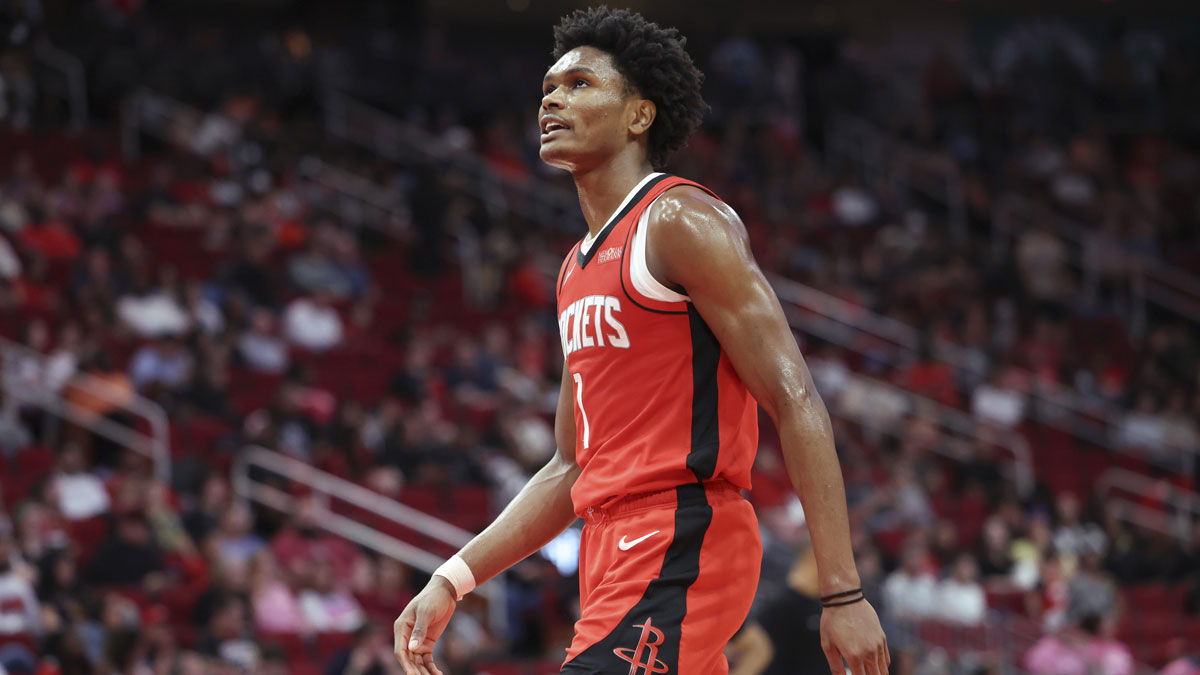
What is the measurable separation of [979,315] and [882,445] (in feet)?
9.61

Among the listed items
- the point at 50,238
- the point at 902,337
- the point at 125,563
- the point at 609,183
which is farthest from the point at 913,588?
the point at 609,183

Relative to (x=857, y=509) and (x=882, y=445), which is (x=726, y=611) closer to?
(x=857, y=509)

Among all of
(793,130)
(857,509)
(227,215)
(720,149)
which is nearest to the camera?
(857,509)

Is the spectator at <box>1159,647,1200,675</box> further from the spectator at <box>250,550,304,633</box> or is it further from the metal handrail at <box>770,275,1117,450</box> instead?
the metal handrail at <box>770,275,1117,450</box>

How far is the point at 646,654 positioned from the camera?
10.8ft

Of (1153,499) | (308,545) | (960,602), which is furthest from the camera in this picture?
(1153,499)

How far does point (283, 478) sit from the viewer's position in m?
11.3

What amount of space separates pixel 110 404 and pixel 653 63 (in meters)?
Result: 8.71

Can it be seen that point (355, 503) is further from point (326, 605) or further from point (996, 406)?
point (996, 406)

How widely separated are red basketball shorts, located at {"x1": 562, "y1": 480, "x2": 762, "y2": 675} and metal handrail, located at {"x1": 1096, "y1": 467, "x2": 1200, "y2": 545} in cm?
1223

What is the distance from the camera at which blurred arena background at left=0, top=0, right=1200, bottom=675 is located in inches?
407

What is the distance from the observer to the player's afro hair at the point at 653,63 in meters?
3.77

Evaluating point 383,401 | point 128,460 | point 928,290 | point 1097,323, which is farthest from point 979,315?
point 128,460

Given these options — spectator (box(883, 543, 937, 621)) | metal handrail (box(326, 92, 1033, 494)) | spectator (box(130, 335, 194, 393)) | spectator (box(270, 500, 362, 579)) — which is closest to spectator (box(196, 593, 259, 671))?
spectator (box(270, 500, 362, 579))
